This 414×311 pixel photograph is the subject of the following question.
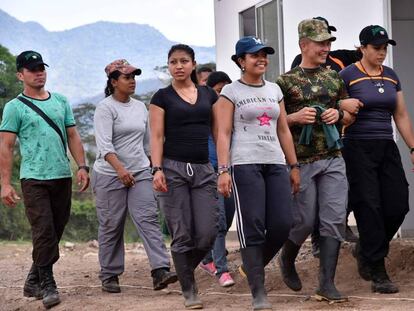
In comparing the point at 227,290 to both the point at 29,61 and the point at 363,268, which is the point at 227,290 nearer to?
the point at 363,268

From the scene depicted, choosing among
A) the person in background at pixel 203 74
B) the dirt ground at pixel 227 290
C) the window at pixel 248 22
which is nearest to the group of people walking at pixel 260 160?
the dirt ground at pixel 227 290

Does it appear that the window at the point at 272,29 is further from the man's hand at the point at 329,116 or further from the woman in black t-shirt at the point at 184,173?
the man's hand at the point at 329,116

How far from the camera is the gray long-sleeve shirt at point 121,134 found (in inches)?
364

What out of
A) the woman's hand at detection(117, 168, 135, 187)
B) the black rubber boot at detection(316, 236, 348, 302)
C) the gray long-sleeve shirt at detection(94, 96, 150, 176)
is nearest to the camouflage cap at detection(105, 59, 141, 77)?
the gray long-sleeve shirt at detection(94, 96, 150, 176)

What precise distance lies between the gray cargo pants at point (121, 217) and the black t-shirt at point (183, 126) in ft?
4.24

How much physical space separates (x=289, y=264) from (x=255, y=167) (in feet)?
3.59

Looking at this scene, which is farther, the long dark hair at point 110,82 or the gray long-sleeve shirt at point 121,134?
the long dark hair at point 110,82

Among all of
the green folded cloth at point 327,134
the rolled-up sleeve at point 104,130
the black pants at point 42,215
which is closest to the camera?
the green folded cloth at point 327,134

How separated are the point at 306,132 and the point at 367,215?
860mm

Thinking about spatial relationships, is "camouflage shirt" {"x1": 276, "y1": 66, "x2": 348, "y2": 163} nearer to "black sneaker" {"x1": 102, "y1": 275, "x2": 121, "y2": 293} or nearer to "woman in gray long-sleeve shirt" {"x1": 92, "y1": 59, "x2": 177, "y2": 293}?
"woman in gray long-sleeve shirt" {"x1": 92, "y1": 59, "x2": 177, "y2": 293}

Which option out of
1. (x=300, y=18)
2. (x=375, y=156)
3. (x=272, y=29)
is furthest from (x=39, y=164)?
(x=272, y=29)

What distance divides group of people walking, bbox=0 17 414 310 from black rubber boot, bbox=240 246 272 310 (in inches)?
0.4

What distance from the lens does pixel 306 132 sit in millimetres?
7922

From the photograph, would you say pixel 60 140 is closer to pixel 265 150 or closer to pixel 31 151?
pixel 31 151
